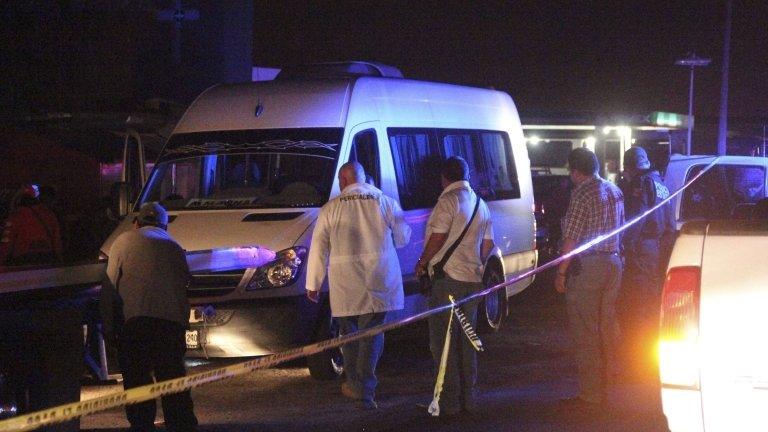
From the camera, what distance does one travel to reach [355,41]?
41531 mm

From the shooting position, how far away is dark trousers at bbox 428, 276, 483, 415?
8.43m

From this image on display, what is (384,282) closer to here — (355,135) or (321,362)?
(321,362)

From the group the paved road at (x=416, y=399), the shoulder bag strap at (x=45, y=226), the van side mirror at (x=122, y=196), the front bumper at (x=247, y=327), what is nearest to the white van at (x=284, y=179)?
the front bumper at (x=247, y=327)

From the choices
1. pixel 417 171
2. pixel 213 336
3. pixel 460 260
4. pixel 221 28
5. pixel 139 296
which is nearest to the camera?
pixel 139 296

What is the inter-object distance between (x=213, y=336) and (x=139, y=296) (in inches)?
82.0

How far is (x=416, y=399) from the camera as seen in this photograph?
9320 mm

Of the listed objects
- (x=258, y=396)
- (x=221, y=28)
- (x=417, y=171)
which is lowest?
(x=258, y=396)

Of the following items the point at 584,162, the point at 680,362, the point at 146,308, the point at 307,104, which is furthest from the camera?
the point at 307,104

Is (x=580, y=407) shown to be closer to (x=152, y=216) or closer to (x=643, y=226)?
(x=152, y=216)

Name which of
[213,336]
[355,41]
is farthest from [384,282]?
[355,41]

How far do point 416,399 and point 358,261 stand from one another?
137 centimetres

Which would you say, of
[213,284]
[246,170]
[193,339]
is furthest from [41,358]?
[246,170]

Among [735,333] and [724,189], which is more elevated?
[724,189]

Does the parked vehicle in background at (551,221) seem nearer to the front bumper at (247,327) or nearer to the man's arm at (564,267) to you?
the front bumper at (247,327)
